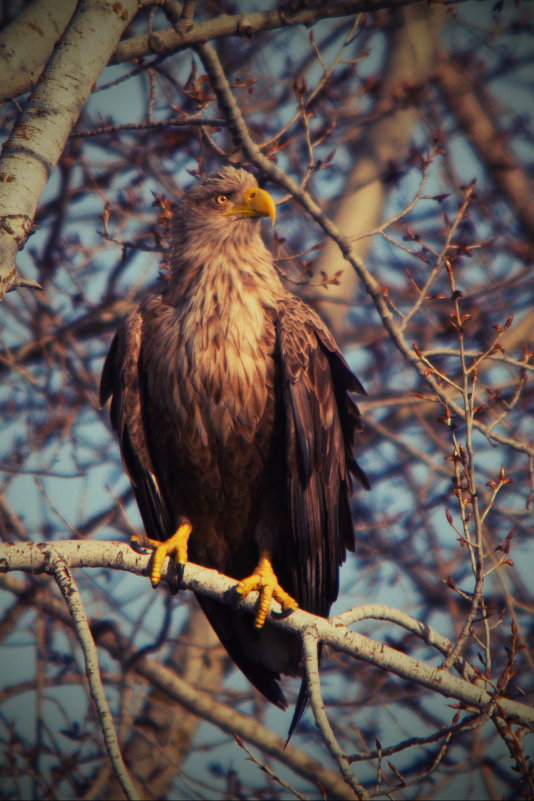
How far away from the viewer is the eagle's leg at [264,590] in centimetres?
325

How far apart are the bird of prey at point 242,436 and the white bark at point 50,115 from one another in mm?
1085

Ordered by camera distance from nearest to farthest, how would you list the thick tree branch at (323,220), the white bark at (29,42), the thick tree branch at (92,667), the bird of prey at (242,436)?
the thick tree branch at (92,667) < the white bark at (29,42) < the thick tree branch at (323,220) < the bird of prey at (242,436)

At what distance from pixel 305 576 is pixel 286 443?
0.58 meters

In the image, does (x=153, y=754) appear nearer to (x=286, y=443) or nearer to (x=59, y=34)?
(x=286, y=443)

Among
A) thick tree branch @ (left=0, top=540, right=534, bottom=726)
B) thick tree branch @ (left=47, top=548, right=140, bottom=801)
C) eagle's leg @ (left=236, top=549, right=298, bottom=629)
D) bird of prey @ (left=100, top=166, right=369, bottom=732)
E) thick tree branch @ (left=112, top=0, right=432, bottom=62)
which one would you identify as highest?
thick tree branch @ (left=112, top=0, right=432, bottom=62)

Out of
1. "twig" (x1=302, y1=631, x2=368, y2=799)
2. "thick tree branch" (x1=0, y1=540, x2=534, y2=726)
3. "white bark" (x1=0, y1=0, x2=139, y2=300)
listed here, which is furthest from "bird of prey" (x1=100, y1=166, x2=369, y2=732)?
"white bark" (x1=0, y1=0, x2=139, y2=300)

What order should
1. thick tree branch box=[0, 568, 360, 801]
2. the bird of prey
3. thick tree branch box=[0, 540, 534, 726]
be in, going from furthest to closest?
1. thick tree branch box=[0, 568, 360, 801]
2. the bird of prey
3. thick tree branch box=[0, 540, 534, 726]

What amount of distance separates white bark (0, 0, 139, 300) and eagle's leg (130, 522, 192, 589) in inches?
48.5

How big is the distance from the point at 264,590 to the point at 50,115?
1.94 m

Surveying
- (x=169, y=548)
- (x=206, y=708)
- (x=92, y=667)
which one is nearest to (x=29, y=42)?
(x=169, y=548)

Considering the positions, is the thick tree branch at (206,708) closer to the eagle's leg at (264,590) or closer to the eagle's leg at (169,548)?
the eagle's leg at (169,548)

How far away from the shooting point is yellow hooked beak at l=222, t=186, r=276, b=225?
408 centimetres

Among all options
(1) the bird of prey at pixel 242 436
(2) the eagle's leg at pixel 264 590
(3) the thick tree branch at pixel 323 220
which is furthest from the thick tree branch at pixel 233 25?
(2) the eagle's leg at pixel 264 590

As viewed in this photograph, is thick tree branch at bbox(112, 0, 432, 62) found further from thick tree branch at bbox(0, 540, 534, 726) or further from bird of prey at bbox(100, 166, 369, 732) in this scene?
thick tree branch at bbox(0, 540, 534, 726)
